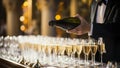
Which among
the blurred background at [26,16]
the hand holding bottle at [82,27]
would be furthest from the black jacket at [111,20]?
the blurred background at [26,16]

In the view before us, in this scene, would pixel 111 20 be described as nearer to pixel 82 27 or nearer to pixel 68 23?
pixel 82 27

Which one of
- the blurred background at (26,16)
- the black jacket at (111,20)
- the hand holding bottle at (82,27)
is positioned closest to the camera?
the black jacket at (111,20)

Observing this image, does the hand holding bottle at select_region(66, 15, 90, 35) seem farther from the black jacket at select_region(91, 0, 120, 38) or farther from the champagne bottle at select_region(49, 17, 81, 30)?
the black jacket at select_region(91, 0, 120, 38)

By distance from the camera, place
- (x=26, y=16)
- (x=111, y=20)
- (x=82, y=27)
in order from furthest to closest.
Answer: (x=26, y=16) < (x=82, y=27) < (x=111, y=20)

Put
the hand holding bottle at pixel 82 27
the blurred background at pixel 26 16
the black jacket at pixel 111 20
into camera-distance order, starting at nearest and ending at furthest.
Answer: the black jacket at pixel 111 20 → the hand holding bottle at pixel 82 27 → the blurred background at pixel 26 16

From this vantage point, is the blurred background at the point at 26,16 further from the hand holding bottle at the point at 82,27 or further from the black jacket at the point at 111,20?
the black jacket at the point at 111,20

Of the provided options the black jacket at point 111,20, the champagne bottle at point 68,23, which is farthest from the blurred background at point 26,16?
the black jacket at point 111,20

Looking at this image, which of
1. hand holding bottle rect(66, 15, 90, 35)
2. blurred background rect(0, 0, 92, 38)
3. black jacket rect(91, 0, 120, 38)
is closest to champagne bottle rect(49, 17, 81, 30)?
hand holding bottle rect(66, 15, 90, 35)

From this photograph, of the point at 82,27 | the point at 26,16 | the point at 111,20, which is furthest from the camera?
the point at 26,16

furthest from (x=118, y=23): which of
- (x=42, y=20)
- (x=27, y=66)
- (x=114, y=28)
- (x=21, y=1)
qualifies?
(x=21, y=1)

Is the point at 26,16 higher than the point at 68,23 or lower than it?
higher

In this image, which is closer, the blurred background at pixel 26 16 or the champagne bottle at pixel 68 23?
the champagne bottle at pixel 68 23

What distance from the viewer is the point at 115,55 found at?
8.93 ft

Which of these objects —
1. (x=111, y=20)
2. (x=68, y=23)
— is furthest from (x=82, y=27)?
(x=111, y=20)
